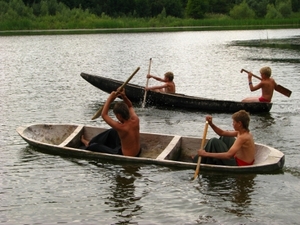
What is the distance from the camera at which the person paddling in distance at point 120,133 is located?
33.8 ft

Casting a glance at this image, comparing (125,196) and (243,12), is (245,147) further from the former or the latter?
(243,12)

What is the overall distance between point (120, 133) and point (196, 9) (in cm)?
9243

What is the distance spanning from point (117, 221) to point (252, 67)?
71.5 ft

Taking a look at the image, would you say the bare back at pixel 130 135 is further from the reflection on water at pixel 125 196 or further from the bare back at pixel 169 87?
the bare back at pixel 169 87

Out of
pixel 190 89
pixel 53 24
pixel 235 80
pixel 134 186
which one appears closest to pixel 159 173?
pixel 134 186

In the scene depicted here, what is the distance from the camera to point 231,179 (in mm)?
9695

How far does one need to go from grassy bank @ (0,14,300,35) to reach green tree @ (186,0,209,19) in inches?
881

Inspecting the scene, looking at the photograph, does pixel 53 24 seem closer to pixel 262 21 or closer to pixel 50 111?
pixel 262 21

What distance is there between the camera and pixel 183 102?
1630cm

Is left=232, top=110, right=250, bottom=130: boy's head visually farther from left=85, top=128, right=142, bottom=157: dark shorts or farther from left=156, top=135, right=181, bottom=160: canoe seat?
left=85, top=128, right=142, bottom=157: dark shorts

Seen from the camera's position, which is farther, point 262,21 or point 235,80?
point 262,21

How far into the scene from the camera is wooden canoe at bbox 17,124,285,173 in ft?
31.7

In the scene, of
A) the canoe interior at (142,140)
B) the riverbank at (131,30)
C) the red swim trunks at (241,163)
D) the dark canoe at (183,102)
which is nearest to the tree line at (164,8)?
the riverbank at (131,30)

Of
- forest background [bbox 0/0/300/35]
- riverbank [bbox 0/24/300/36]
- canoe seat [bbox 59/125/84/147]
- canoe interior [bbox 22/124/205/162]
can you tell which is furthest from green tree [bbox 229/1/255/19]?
canoe seat [bbox 59/125/84/147]
